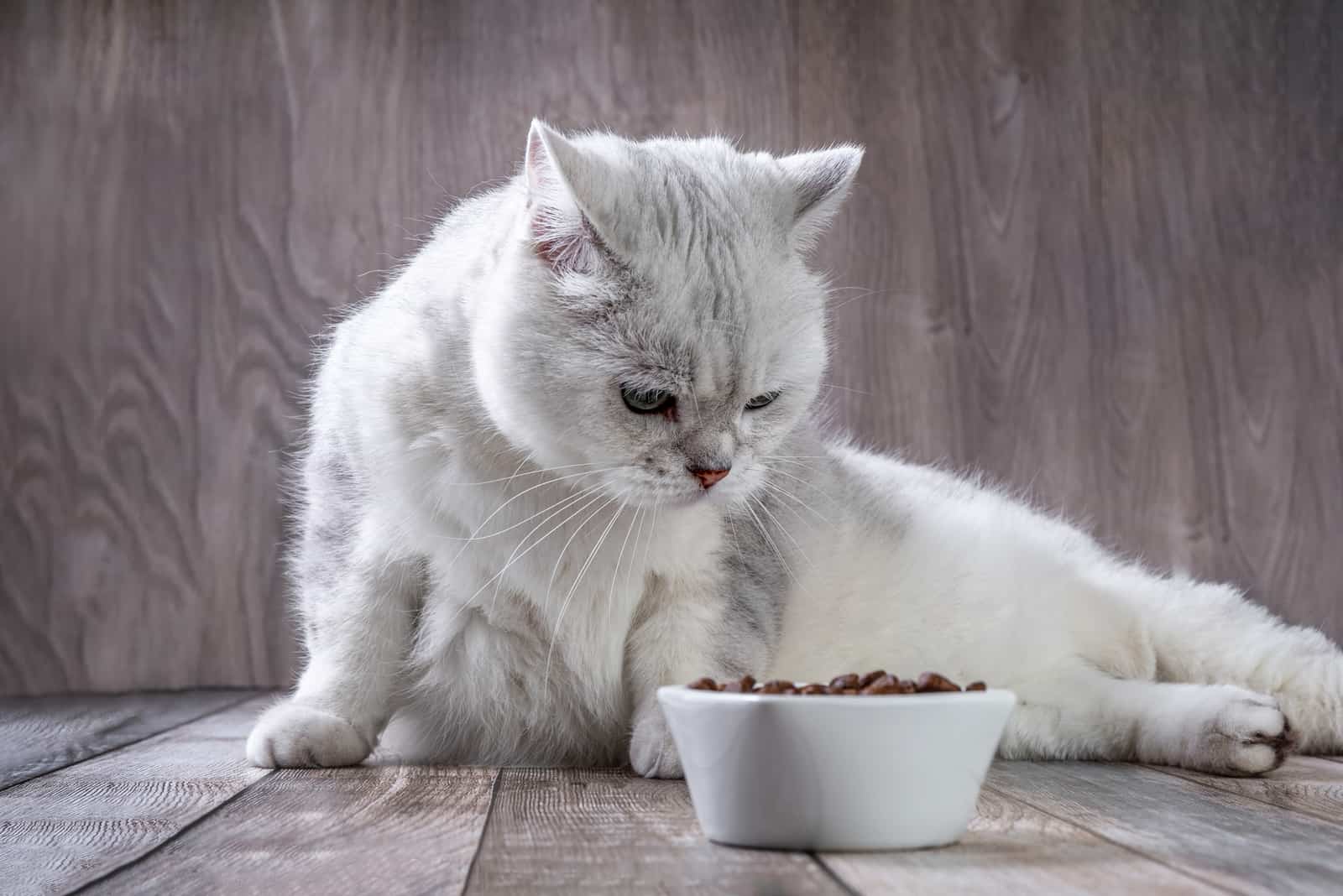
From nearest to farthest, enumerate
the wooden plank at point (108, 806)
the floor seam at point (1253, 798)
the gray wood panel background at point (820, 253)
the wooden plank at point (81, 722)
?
the wooden plank at point (108, 806), the floor seam at point (1253, 798), the wooden plank at point (81, 722), the gray wood panel background at point (820, 253)

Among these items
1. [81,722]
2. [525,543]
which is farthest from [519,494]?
[81,722]

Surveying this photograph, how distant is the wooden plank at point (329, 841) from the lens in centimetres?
99

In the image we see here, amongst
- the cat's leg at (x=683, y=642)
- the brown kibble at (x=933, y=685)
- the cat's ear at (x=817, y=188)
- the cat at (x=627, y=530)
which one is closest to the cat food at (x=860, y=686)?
the brown kibble at (x=933, y=685)

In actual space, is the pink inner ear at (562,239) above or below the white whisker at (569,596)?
above

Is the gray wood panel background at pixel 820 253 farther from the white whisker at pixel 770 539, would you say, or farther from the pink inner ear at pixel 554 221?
the pink inner ear at pixel 554 221

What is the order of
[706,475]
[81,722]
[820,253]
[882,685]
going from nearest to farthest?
[882,685] → [706,475] → [81,722] → [820,253]

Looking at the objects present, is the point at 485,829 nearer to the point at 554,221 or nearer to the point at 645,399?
the point at 645,399

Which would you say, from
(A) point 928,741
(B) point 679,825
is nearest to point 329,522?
(B) point 679,825

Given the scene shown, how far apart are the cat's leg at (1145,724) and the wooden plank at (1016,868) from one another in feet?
1.69

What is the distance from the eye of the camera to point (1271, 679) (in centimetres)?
186

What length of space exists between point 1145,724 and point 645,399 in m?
0.88

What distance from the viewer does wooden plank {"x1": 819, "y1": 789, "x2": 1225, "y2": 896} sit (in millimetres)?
952

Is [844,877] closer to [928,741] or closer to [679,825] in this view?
[928,741]

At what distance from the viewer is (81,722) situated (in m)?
2.18
